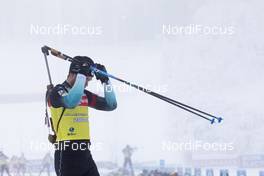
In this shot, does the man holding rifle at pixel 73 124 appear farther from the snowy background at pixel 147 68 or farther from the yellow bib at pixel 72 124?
the snowy background at pixel 147 68

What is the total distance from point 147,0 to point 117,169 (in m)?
1.32

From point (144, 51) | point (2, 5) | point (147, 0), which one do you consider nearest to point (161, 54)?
point (144, 51)

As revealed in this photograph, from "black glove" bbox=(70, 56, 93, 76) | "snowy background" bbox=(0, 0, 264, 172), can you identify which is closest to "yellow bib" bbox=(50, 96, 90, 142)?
"black glove" bbox=(70, 56, 93, 76)

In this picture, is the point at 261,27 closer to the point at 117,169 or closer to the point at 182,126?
the point at 182,126

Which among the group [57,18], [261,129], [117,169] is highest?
[57,18]

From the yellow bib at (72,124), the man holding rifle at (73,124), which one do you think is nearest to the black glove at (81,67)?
the man holding rifle at (73,124)

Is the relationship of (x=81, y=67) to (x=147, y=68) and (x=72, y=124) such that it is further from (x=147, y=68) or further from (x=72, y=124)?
(x=147, y=68)

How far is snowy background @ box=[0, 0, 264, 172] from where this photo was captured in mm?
4254

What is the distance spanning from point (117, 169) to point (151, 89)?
66 cm

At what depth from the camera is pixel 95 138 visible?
4.24 meters

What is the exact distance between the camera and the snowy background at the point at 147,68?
167 inches

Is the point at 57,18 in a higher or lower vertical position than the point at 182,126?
higher

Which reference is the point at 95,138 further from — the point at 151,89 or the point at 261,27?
the point at 261,27

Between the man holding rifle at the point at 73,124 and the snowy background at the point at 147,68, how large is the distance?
3.68 ft
